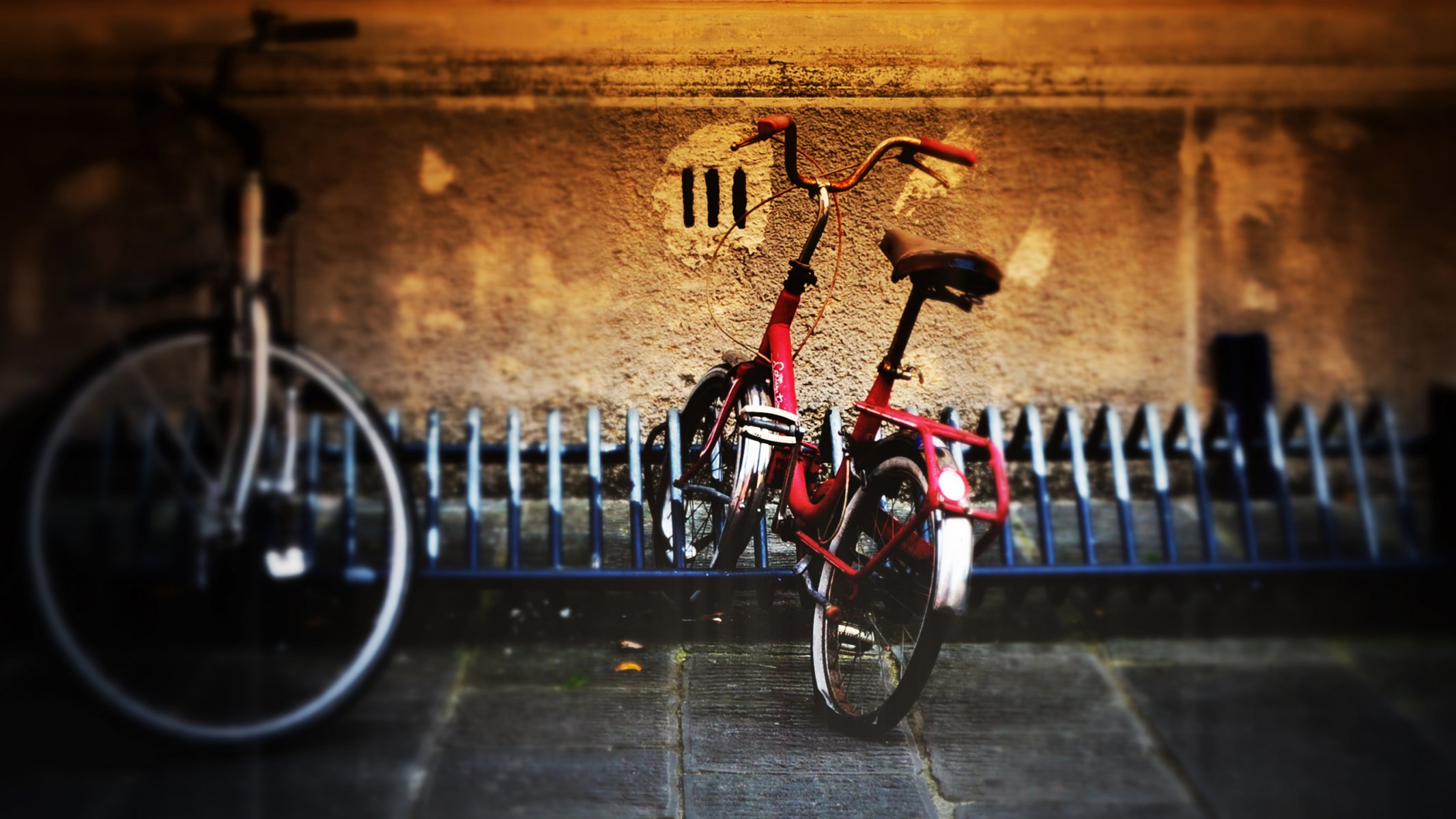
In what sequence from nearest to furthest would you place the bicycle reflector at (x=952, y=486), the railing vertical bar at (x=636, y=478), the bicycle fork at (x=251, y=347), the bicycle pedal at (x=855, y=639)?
the bicycle reflector at (x=952, y=486)
the bicycle fork at (x=251, y=347)
the bicycle pedal at (x=855, y=639)
the railing vertical bar at (x=636, y=478)

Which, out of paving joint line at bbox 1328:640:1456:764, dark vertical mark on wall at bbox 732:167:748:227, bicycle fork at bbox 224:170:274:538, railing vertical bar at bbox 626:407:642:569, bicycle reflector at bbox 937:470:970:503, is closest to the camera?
bicycle reflector at bbox 937:470:970:503

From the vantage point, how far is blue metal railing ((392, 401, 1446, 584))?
287cm

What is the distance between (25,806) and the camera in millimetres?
2252

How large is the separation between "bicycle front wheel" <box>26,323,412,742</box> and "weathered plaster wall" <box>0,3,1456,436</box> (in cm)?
16

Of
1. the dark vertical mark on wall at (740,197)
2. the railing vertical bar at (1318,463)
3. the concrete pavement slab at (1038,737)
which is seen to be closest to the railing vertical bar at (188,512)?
the dark vertical mark on wall at (740,197)

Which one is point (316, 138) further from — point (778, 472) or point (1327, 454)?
point (1327, 454)

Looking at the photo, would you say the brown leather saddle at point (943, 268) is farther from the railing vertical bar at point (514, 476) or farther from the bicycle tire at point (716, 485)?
the railing vertical bar at point (514, 476)

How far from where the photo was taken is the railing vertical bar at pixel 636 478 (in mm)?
2855

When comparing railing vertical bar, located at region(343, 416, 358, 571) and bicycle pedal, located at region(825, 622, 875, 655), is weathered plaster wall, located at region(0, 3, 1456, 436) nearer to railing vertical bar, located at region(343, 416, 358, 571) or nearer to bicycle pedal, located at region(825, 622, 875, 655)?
railing vertical bar, located at region(343, 416, 358, 571)

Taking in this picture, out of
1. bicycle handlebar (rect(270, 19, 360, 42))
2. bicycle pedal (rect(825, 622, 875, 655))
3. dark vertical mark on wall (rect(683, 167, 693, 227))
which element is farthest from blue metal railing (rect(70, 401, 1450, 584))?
bicycle handlebar (rect(270, 19, 360, 42))

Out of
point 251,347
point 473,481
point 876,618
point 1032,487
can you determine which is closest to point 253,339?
point 251,347

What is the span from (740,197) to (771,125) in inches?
8.8

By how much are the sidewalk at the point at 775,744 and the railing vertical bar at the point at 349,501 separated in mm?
333

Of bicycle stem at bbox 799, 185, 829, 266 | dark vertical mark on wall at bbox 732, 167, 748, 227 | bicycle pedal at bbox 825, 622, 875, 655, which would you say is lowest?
bicycle pedal at bbox 825, 622, 875, 655
